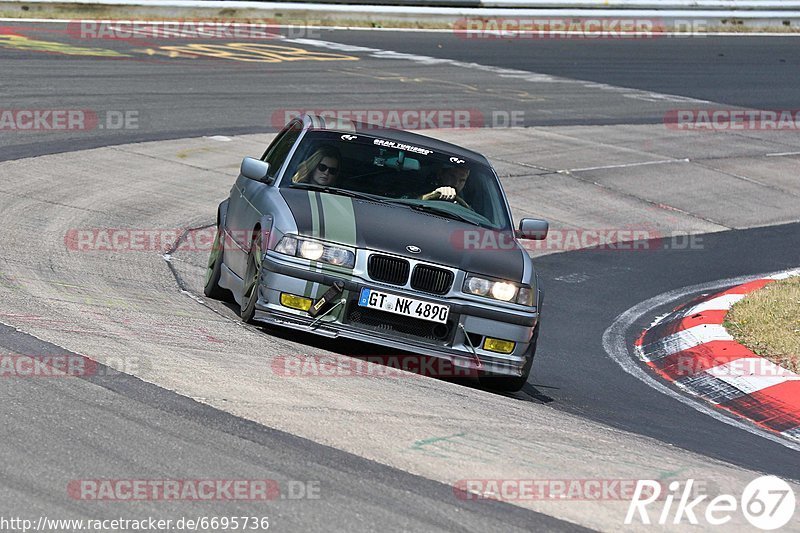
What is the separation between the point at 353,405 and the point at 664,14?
91.9ft

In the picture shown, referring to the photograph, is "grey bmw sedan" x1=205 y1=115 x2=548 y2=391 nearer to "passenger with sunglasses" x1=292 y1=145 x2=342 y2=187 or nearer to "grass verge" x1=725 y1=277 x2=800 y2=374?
"passenger with sunglasses" x1=292 y1=145 x2=342 y2=187

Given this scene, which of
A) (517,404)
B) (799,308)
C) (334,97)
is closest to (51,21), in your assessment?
(334,97)

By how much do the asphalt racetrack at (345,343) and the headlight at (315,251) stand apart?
557 mm

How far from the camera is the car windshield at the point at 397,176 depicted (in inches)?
332

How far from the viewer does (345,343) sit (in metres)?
8.14

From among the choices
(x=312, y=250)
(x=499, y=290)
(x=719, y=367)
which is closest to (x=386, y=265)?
(x=312, y=250)

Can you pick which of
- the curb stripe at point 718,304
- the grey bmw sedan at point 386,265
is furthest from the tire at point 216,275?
the curb stripe at point 718,304

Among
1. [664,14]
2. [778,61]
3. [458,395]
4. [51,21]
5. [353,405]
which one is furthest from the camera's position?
[664,14]

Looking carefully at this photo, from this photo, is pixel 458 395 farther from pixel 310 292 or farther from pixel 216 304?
pixel 216 304

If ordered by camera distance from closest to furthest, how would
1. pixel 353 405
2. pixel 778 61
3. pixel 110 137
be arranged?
pixel 353 405 < pixel 110 137 < pixel 778 61

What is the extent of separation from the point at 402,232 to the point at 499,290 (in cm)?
70

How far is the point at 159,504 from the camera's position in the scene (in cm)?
450

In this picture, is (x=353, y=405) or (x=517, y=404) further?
(x=517, y=404)

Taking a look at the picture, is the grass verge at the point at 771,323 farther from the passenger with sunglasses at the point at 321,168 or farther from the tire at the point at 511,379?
the passenger with sunglasses at the point at 321,168
